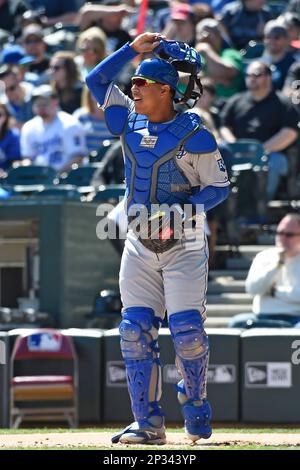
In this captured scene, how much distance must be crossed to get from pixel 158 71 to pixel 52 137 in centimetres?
563

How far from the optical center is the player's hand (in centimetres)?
707

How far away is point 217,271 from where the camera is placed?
1188 centimetres

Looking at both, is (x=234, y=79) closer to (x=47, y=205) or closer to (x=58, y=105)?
(x=58, y=105)

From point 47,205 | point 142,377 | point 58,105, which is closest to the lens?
point 142,377

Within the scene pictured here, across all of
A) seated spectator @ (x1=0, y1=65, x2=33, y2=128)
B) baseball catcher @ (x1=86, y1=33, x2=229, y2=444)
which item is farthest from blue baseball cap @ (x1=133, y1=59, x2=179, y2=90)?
seated spectator @ (x1=0, y1=65, x2=33, y2=128)

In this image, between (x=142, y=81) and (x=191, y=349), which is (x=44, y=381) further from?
(x=142, y=81)

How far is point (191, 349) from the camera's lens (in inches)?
269

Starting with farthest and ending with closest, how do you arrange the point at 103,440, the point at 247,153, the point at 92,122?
the point at 92,122, the point at 247,153, the point at 103,440

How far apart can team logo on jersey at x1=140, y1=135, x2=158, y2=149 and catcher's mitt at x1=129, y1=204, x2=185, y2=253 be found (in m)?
0.34

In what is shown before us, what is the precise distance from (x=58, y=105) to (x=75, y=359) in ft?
12.7

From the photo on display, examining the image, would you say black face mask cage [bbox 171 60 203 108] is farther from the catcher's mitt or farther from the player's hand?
the catcher's mitt

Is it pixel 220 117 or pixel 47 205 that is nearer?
pixel 47 205

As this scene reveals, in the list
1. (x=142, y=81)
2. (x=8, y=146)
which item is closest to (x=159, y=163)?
(x=142, y=81)
